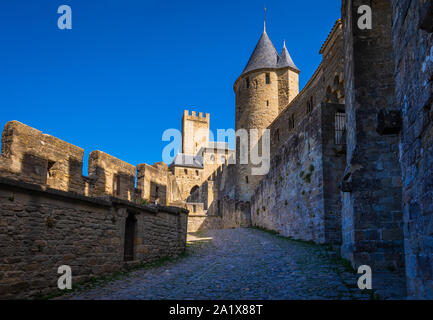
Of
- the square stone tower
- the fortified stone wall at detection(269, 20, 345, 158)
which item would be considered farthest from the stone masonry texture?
the square stone tower

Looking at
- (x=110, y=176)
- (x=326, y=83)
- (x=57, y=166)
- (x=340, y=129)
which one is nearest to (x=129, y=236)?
(x=57, y=166)

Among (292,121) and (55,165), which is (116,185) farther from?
(292,121)

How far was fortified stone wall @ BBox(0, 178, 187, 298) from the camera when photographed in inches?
240

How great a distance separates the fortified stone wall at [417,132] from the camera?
3518 mm

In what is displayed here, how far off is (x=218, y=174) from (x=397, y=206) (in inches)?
1584

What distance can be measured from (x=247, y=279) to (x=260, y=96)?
29.5 m

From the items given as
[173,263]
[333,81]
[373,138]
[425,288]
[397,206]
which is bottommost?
[173,263]

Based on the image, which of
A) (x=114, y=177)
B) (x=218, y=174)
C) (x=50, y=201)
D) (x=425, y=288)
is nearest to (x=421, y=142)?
(x=425, y=288)

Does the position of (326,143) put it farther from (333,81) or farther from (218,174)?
(218,174)

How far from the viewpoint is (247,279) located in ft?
24.7

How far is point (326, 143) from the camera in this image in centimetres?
1180

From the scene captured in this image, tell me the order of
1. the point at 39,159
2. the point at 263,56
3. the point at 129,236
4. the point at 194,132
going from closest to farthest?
1. the point at 129,236
2. the point at 39,159
3. the point at 263,56
4. the point at 194,132

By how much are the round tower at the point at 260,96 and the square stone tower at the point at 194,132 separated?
37.1 m
